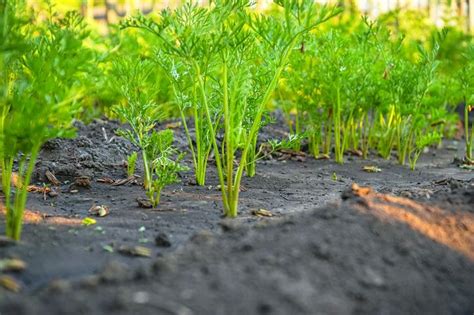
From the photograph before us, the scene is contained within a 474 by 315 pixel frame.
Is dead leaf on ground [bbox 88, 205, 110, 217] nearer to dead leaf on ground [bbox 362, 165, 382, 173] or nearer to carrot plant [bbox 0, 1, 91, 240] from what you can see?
carrot plant [bbox 0, 1, 91, 240]

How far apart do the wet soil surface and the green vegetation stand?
21 cm

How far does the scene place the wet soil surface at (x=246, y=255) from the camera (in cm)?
194

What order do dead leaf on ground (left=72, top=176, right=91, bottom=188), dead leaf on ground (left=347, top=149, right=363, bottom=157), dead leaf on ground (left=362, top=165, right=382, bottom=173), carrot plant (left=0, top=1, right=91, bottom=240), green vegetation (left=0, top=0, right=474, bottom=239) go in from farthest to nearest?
dead leaf on ground (left=347, top=149, right=363, bottom=157) → dead leaf on ground (left=362, top=165, right=382, bottom=173) → dead leaf on ground (left=72, top=176, right=91, bottom=188) → green vegetation (left=0, top=0, right=474, bottom=239) → carrot plant (left=0, top=1, right=91, bottom=240)

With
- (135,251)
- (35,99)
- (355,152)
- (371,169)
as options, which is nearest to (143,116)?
(35,99)

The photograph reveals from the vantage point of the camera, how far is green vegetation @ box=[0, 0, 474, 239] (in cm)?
259

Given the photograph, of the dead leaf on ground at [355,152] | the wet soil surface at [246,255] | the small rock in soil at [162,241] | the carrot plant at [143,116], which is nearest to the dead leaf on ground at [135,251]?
the wet soil surface at [246,255]

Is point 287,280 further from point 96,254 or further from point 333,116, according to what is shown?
point 333,116

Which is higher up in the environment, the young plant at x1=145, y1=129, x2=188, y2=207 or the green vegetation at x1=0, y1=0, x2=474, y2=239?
the green vegetation at x1=0, y1=0, x2=474, y2=239

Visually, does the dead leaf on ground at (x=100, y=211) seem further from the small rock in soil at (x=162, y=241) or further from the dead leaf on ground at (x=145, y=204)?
the small rock in soil at (x=162, y=241)

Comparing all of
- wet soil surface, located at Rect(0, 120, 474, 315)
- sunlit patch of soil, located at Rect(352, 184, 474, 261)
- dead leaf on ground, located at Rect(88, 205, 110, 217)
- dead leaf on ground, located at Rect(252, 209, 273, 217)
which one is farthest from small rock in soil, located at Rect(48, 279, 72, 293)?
dead leaf on ground, located at Rect(252, 209, 273, 217)

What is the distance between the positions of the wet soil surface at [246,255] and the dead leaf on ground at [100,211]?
42 millimetres

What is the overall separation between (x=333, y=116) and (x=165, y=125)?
62.2 inches

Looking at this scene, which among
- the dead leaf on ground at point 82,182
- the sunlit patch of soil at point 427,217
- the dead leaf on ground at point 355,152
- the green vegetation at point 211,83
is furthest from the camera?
the dead leaf on ground at point 355,152

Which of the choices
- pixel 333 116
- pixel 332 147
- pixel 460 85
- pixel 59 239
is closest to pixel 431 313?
pixel 59 239
